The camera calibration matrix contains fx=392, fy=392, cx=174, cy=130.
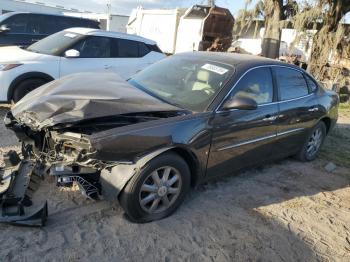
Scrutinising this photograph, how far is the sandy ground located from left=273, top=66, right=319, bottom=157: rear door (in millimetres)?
671

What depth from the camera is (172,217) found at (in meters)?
4.05

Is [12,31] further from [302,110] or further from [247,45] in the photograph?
[247,45]

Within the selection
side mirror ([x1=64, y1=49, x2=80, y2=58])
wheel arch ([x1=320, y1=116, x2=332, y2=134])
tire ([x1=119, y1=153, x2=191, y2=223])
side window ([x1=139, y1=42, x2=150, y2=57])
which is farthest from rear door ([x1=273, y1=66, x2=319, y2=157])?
side mirror ([x1=64, y1=49, x2=80, y2=58])

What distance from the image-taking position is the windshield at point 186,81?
4332 millimetres

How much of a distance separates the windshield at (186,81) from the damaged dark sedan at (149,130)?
0.01 meters

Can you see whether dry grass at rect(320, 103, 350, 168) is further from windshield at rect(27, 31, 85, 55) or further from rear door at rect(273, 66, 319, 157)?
windshield at rect(27, 31, 85, 55)

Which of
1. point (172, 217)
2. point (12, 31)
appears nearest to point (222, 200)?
point (172, 217)

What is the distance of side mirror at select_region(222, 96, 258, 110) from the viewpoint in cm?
416

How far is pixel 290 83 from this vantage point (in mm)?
5469

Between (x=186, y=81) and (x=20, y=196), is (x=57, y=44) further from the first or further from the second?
(x=20, y=196)

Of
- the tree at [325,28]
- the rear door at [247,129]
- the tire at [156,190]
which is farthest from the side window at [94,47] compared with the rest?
the tree at [325,28]

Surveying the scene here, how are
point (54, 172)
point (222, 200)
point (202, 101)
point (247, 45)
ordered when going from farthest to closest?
point (247, 45) → point (222, 200) → point (202, 101) → point (54, 172)

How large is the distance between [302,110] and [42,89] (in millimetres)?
3517

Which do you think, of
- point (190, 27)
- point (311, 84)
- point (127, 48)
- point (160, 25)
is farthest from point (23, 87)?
point (160, 25)
